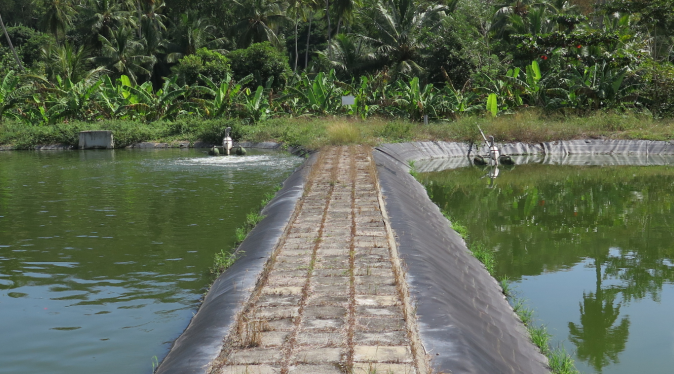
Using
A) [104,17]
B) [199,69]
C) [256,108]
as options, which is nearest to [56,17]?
[104,17]

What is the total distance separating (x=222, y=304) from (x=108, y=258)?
2.90 m

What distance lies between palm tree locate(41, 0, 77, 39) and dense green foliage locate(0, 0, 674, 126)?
0.08 m

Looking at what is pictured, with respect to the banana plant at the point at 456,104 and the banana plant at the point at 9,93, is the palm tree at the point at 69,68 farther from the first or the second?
the banana plant at the point at 456,104

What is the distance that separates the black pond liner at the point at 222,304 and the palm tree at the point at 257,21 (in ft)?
112

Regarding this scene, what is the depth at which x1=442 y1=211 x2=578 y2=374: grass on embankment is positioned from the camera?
4258 mm

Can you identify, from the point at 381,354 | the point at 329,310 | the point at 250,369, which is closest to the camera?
the point at 250,369

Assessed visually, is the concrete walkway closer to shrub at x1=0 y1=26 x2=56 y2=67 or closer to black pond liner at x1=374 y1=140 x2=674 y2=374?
black pond liner at x1=374 y1=140 x2=674 y2=374

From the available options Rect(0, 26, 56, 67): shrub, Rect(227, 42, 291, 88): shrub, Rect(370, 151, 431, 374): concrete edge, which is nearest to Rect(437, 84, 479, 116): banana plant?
Rect(227, 42, 291, 88): shrub

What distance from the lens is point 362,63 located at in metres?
34.7

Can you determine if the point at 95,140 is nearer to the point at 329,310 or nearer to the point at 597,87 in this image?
the point at 597,87

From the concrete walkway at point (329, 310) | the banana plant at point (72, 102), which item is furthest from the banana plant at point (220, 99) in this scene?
the concrete walkway at point (329, 310)

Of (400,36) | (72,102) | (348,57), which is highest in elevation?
(400,36)

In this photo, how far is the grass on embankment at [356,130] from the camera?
20344 millimetres

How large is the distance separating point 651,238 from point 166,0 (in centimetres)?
3792
